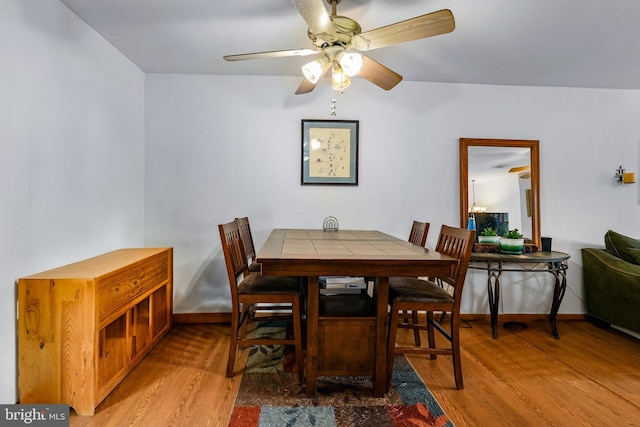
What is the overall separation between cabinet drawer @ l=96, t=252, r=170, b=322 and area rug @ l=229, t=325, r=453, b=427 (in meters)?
0.86

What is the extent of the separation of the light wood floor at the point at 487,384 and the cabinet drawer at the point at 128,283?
1.65ft

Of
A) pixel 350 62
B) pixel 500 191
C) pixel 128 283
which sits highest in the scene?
pixel 350 62

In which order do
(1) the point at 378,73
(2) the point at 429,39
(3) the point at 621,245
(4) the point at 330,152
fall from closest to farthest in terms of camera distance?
1. (1) the point at 378,73
2. (2) the point at 429,39
3. (3) the point at 621,245
4. (4) the point at 330,152

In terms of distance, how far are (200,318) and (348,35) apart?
A: 2625 mm

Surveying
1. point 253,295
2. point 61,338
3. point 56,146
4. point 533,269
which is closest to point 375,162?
point 533,269

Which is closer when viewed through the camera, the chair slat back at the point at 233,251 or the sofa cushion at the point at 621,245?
the chair slat back at the point at 233,251

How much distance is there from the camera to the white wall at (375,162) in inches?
119

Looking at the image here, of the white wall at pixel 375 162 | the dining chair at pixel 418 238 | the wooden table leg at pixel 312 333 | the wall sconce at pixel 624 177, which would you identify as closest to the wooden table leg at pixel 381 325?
the wooden table leg at pixel 312 333

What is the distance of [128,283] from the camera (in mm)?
2002

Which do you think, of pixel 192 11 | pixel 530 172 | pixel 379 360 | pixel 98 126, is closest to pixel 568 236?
pixel 530 172

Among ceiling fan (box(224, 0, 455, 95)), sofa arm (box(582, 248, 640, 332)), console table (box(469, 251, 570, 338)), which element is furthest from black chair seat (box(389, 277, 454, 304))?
sofa arm (box(582, 248, 640, 332))

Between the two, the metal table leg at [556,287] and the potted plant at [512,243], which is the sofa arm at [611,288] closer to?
the metal table leg at [556,287]

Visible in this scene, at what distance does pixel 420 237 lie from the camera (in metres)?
2.48

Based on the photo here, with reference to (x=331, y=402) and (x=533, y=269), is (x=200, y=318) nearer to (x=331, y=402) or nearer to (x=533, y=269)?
(x=331, y=402)
